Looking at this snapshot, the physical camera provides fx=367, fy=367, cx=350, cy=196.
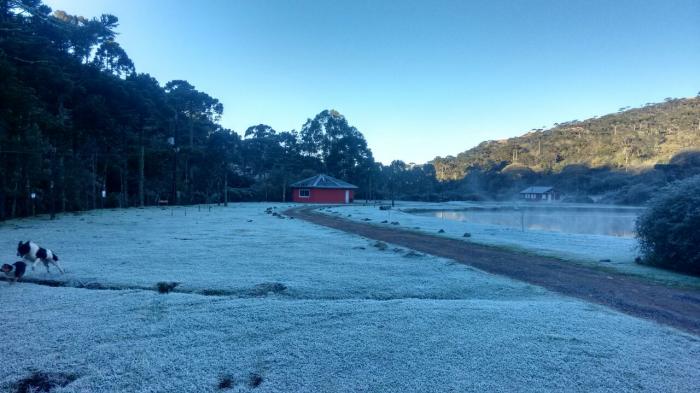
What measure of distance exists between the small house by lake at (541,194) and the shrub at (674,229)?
65867 millimetres

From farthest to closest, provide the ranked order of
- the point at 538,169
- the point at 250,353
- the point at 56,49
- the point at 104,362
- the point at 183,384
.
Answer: the point at 538,169 → the point at 56,49 → the point at 250,353 → the point at 104,362 → the point at 183,384

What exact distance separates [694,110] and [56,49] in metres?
127

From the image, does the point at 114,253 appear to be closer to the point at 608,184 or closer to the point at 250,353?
the point at 250,353

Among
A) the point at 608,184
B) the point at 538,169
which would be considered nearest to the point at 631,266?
the point at 608,184

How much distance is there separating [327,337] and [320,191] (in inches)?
1946

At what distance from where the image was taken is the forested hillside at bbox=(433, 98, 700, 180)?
2948 inches

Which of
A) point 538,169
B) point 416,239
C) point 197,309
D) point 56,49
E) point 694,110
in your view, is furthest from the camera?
point 694,110

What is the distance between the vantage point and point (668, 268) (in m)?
9.49

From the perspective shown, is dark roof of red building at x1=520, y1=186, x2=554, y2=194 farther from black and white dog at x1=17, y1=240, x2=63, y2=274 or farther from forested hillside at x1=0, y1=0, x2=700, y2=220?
black and white dog at x1=17, y1=240, x2=63, y2=274

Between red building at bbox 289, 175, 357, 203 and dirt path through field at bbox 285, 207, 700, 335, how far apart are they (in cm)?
4141

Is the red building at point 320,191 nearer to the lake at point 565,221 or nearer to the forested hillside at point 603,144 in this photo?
the lake at point 565,221

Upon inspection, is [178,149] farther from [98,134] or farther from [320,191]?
[320,191]

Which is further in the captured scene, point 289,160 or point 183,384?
point 289,160

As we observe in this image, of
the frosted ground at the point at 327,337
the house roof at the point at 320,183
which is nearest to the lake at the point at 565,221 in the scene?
the house roof at the point at 320,183
